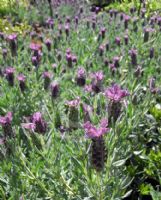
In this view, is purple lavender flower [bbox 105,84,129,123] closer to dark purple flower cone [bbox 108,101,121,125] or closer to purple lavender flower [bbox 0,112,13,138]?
dark purple flower cone [bbox 108,101,121,125]

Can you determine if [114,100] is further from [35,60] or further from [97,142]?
[35,60]

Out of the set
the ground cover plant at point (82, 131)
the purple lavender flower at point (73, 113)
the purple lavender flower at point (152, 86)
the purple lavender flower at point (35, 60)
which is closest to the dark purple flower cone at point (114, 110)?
the ground cover plant at point (82, 131)

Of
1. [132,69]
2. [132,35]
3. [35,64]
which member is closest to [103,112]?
[132,69]

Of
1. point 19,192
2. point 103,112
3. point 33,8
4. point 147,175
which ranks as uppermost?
point 103,112

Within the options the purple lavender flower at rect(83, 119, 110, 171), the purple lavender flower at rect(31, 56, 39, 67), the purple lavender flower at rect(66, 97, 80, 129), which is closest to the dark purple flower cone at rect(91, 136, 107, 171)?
the purple lavender flower at rect(83, 119, 110, 171)

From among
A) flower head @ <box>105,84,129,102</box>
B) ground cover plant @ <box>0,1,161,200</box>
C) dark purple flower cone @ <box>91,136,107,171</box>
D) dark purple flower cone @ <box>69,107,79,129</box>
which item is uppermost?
flower head @ <box>105,84,129,102</box>

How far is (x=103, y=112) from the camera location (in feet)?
5.99

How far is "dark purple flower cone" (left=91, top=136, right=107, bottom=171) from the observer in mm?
1385

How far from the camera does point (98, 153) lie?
4.56 ft

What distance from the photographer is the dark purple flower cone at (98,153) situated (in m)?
1.38

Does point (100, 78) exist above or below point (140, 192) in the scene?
above

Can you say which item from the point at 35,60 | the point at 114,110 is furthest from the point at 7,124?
the point at 35,60

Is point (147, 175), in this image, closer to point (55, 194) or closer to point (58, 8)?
point (55, 194)

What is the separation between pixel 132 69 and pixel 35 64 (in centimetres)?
69
